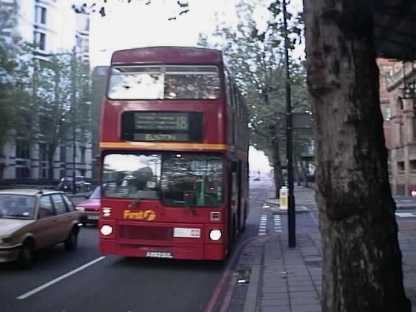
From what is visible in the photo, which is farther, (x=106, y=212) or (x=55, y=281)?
(x=106, y=212)

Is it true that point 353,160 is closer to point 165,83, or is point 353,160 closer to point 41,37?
point 165,83

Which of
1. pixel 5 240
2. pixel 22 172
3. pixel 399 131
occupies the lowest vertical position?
pixel 5 240

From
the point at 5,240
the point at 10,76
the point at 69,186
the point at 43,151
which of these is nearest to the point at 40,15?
the point at 43,151

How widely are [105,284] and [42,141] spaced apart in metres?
52.4

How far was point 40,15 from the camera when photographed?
75688mm

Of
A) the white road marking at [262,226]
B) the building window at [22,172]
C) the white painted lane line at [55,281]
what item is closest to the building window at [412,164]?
the white road marking at [262,226]

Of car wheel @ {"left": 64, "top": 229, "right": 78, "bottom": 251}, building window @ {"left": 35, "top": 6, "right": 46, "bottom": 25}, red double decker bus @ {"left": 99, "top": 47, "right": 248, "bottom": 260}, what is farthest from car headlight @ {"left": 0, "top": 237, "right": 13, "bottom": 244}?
building window @ {"left": 35, "top": 6, "right": 46, "bottom": 25}

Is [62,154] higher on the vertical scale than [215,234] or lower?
higher

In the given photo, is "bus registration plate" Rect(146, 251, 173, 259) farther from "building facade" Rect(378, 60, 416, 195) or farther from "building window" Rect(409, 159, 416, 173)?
"building window" Rect(409, 159, 416, 173)

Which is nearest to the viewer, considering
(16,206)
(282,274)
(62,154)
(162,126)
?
(282,274)

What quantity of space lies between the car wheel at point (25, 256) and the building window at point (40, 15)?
66.9 m

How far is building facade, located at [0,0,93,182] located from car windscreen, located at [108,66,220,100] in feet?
143

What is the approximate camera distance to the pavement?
888 cm

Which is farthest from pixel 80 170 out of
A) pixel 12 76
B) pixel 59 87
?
pixel 12 76
